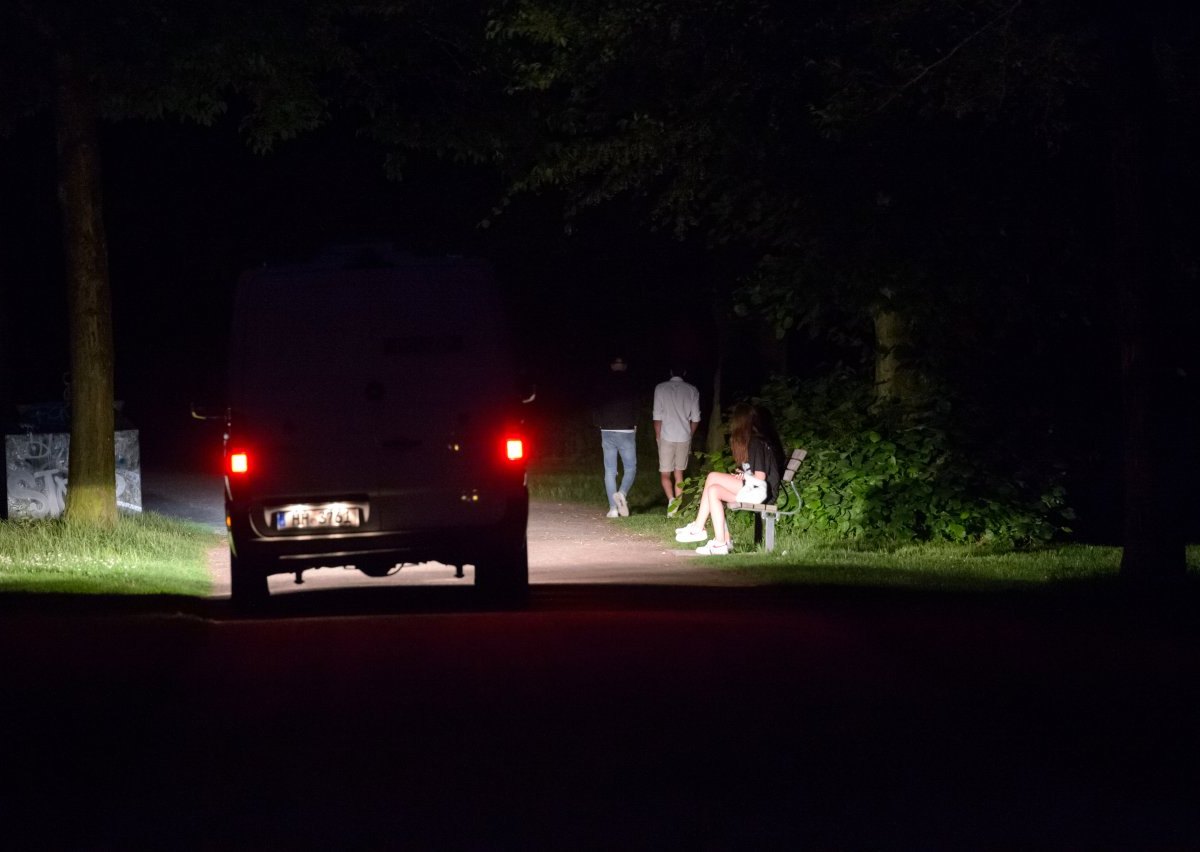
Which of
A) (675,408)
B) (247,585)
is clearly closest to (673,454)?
(675,408)

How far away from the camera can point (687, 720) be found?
887 cm

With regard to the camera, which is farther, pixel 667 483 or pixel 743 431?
pixel 667 483

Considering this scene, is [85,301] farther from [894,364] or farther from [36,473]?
[894,364]

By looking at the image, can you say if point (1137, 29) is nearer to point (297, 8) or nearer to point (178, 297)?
point (297, 8)

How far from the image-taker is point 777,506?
789 inches

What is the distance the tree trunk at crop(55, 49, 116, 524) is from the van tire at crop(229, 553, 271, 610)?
7.62 m

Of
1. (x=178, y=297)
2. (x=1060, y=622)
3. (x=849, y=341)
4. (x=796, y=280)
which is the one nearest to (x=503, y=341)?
(x=1060, y=622)

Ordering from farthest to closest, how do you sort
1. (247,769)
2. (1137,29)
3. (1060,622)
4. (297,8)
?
(297,8) < (1137,29) < (1060,622) < (247,769)

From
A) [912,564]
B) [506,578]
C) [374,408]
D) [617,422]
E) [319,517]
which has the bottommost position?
[912,564]

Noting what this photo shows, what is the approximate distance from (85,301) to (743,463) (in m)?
6.99

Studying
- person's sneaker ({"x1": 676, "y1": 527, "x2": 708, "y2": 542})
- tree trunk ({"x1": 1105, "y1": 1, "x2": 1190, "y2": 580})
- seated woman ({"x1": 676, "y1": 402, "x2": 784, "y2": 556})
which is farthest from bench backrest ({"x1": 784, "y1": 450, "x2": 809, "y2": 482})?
tree trunk ({"x1": 1105, "y1": 1, "x2": 1190, "y2": 580})

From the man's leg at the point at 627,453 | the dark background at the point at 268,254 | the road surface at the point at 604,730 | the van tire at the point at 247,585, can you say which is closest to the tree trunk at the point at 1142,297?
the road surface at the point at 604,730

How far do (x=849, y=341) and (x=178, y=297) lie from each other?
37.1 metres

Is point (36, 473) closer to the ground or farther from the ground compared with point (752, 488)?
farther from the ground
